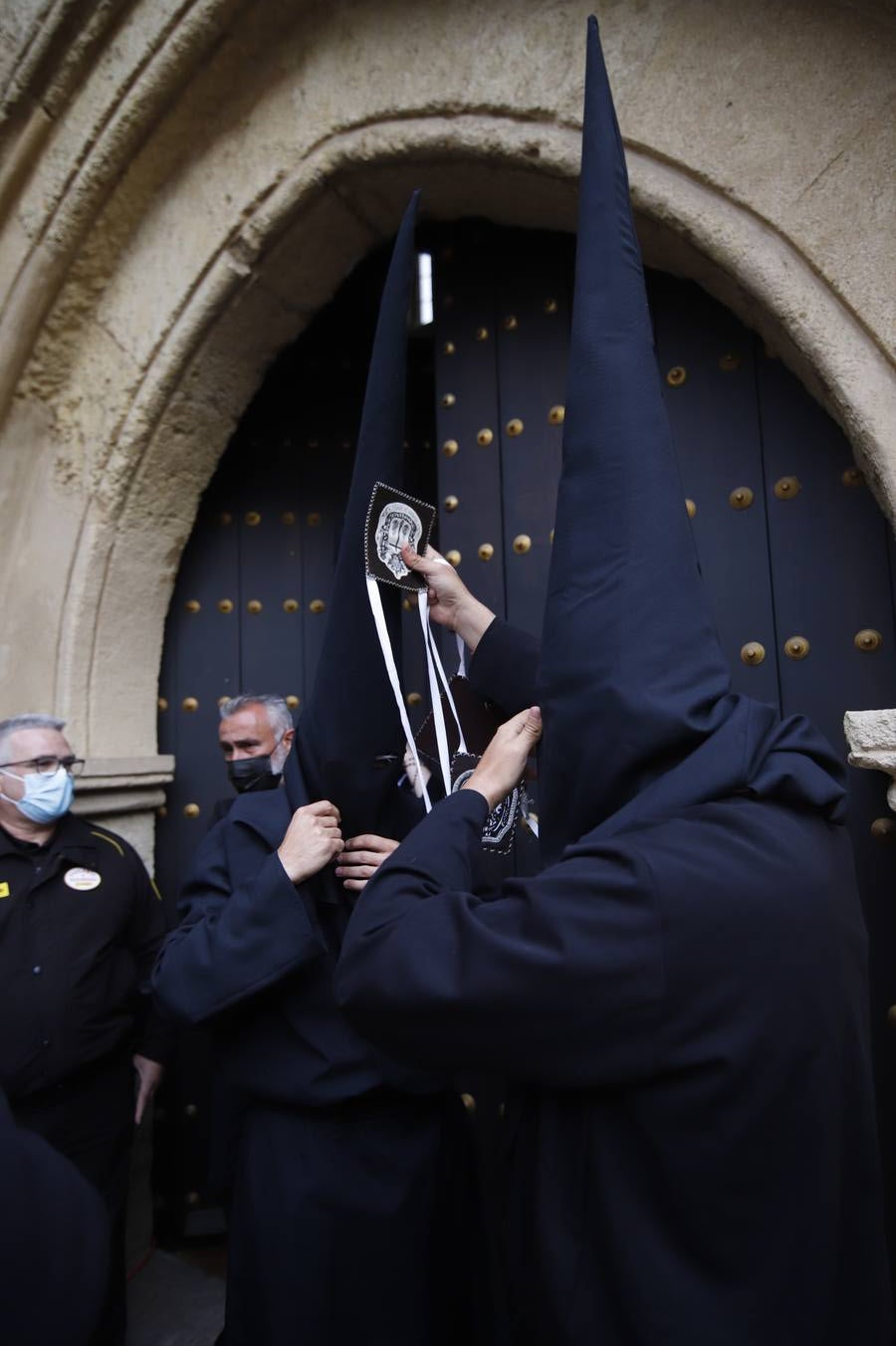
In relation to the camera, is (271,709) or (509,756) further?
(271,709)

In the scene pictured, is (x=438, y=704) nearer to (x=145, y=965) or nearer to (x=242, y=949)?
(x=242, y=949)

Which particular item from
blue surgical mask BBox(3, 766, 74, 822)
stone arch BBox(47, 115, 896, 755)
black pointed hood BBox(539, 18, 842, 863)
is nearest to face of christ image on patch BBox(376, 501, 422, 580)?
black pointed hood BBox(539, 18, 842, 863)

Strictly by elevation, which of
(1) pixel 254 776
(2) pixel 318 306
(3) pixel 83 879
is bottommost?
(3) pixel 83 879

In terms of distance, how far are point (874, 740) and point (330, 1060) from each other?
3.75ft

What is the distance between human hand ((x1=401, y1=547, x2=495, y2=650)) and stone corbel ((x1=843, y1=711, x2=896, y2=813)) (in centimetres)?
70

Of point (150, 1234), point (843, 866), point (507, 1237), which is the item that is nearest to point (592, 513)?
point (843, 866)

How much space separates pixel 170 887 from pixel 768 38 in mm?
2752

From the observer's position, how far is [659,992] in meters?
0.95

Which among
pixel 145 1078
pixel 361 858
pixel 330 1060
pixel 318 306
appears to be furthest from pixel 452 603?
pixel 145 1078

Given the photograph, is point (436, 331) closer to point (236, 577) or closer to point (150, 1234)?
point (236, 577)

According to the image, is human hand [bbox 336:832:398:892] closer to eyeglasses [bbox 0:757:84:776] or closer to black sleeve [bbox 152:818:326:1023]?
black sleeve [bbox 152:818:326:1023]

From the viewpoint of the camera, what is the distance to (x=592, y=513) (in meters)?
1.19

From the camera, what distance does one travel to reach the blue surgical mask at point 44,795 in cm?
220

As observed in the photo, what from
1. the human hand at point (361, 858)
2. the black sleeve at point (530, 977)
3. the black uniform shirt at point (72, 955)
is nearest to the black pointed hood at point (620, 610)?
the black sleeve at point (530, 977)
